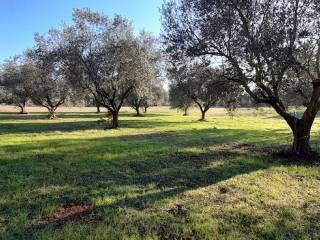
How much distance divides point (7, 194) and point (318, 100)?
15213 mm

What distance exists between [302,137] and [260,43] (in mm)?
5681

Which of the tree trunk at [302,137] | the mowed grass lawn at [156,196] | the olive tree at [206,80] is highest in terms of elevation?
the olive tree at [206,80]

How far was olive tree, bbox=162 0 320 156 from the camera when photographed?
60.1 feet

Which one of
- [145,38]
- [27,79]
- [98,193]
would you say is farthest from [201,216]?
[27,79]

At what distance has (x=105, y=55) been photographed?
41.4 m

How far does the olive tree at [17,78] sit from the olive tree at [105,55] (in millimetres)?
30946

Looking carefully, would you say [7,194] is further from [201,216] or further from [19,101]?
[19,101]

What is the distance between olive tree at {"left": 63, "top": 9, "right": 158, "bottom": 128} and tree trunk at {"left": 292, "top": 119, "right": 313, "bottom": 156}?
24.3m

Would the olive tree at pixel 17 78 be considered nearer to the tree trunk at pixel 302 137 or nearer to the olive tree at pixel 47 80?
the olive tree at pixel 47 80

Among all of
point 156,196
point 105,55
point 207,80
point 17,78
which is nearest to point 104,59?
point 105,55

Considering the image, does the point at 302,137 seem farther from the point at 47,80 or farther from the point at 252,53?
the point at 47,80

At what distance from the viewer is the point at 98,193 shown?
12.5m

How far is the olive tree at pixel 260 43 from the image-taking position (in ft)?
60.1

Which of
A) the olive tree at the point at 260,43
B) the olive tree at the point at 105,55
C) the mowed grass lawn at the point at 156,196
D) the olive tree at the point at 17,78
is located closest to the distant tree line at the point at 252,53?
the olive tree at the point at 260,43
